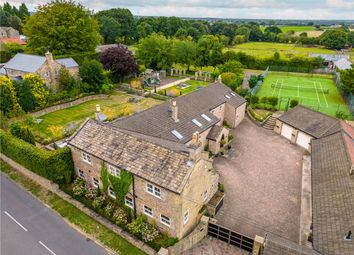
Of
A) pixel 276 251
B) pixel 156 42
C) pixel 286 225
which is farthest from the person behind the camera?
pixel 156 42

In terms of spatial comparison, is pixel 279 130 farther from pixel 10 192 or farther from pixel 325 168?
pixel 10 192

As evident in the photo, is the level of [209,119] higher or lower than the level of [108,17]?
lower

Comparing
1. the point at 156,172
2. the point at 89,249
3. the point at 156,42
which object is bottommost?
the point at 89,249

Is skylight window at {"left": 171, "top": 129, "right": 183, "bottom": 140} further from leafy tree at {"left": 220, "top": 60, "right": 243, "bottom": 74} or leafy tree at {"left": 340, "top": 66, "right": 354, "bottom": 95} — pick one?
leafy tree at {"left": 220, "top": 60, "right": 243, "bottom": 74}

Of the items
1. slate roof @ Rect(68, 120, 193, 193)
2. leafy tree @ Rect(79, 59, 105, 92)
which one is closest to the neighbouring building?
slate roof @ Rect(68, 120, 193, 193)

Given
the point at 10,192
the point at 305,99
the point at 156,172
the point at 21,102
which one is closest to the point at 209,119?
the point at 156,172

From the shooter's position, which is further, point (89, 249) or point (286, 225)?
point (286, 225)

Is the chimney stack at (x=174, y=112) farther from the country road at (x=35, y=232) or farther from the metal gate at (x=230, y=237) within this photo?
the country road at (x=35, y=232)
